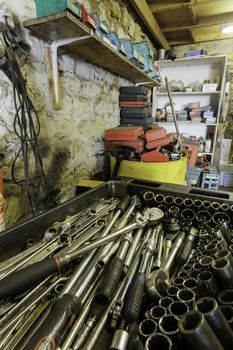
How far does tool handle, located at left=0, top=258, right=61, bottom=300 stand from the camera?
477 mm

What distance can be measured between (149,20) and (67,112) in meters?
1.68

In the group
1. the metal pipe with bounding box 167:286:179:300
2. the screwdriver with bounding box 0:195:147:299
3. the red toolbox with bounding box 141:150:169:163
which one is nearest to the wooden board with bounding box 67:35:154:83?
the red toolbox with bounding box 141:150:169:163

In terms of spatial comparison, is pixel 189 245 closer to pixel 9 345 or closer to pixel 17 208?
pixel 9 345

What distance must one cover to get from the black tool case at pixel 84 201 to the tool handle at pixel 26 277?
15 centimetres

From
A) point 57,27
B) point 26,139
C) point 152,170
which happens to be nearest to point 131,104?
point 152,170

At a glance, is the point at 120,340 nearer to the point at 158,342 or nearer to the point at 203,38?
the point at 158,342

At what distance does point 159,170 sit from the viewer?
1578mm

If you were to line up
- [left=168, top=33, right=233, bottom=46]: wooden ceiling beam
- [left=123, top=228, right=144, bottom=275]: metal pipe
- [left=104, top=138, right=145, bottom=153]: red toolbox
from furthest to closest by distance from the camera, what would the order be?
[left=168, top=33, right=233, bottom=46]: wooden ceiling beam, [left=104, top=138, right=145, bottom=153]: red toolbox, [left=123, top=228, right=144, bottom=275]: metal pipe

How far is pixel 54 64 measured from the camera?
116 centimetres

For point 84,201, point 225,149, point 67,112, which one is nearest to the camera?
point 84,201

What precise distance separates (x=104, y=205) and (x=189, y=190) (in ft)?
1.16

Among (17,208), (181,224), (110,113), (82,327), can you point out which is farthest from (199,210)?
(110,113)

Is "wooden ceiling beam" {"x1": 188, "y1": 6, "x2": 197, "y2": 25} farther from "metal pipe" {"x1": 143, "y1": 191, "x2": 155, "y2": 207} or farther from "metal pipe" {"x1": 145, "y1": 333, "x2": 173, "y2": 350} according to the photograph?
"metal pipe" {"x1": 145, "y1": 333, "x2": 173, "y2": 350}

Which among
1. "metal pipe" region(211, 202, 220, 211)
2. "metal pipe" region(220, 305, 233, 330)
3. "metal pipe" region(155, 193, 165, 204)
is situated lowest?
"metal pipe" region(220, 305, 233, 330)
